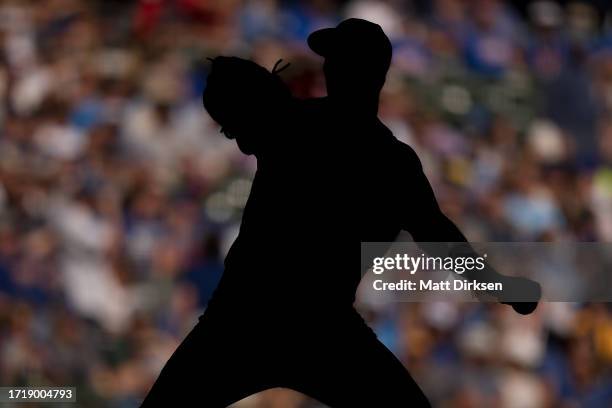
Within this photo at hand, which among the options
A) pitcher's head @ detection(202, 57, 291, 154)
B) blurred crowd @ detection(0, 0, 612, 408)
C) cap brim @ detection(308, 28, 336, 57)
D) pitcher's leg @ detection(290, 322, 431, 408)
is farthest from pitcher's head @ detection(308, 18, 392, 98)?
blurred crowd @ detection(0, 0, 612, 408)

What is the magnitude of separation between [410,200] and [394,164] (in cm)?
8

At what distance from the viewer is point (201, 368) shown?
6.77 ft

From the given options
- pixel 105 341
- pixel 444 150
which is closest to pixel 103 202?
pixel 105 341

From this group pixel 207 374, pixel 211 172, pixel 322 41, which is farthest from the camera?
pixel 211 172

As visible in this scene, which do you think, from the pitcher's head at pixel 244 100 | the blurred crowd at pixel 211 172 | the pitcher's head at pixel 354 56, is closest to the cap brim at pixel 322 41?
the pitcher's head at pixel 354 56

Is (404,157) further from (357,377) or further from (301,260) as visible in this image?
(357,377)

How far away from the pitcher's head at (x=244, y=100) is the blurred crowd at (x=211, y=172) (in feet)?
8.46

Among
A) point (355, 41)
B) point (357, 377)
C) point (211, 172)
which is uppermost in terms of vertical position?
point (211, 172)

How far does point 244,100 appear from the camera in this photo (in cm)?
213

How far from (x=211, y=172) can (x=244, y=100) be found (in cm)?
296

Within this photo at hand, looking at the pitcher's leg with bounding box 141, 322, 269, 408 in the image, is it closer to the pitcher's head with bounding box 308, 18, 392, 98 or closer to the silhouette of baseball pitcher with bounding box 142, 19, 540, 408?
the silhouette of baseball pitcher with bounding box 142, 19, 540, 408

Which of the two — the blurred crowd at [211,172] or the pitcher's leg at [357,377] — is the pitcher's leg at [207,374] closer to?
the pitcher's leg at [357,377]

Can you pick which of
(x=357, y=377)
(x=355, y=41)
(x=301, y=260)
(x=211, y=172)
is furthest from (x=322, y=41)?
(x=211, y=172)

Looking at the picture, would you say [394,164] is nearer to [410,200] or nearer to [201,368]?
[410,200]
